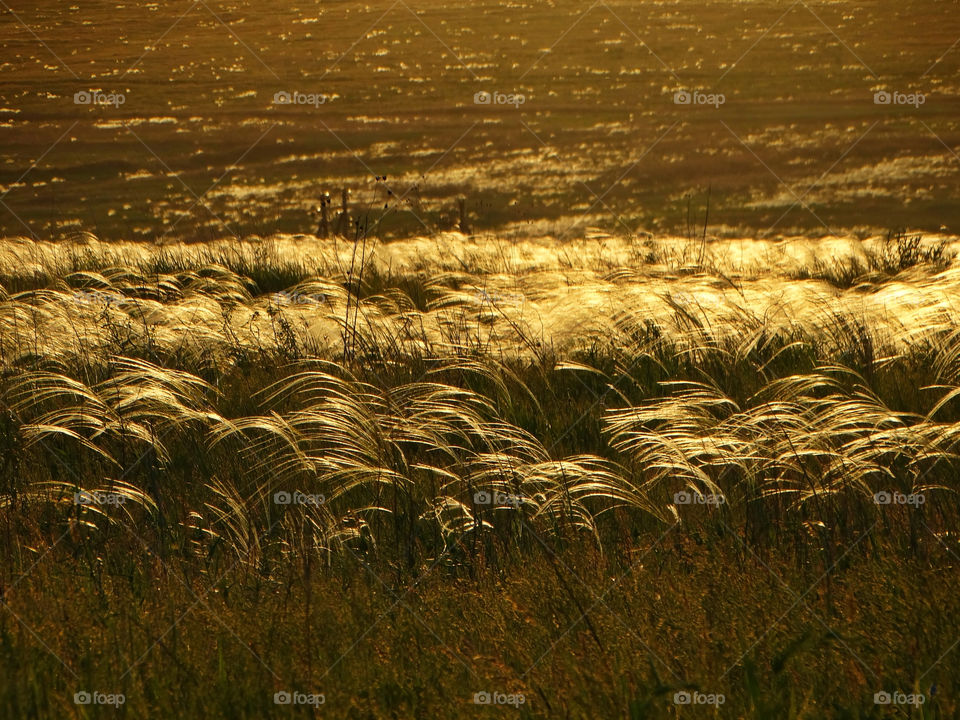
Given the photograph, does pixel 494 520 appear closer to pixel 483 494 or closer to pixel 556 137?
pixel 483 494

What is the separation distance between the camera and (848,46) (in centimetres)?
5262

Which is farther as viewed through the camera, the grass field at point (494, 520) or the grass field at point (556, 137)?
the grass field at point (556, 137)

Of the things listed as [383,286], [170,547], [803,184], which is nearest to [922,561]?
[170,547]

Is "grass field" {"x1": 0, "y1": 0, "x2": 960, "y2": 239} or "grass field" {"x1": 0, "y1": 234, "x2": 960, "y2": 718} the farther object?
"grass field" {"x1": 0, "y1": 0, "x2": 960, "y2": 239}

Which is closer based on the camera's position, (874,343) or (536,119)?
(874,343)

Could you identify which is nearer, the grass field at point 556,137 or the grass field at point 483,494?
the grass field at point 483,494

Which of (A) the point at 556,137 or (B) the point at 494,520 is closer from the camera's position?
(B) the point at 494,520

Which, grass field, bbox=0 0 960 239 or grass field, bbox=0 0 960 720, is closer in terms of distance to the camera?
grass field, bbox=0 0 960 720

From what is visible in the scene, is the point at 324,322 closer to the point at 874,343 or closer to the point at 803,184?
the point at 874,343

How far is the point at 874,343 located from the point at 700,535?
2.81m

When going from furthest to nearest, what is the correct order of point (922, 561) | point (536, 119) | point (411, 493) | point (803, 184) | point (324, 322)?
point (536, 119)
point (803, 184)
point (324, 322)
point (411, 493)
point (922, 561)

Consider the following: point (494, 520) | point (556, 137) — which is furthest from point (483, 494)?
point (556, 137)

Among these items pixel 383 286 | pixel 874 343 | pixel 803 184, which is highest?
pixel 803 184

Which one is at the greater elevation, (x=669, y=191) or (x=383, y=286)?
(x=669, y=191)
